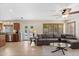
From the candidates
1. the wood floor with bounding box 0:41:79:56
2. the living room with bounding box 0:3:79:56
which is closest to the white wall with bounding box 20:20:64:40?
the living room with bounding box 0:3:79:56

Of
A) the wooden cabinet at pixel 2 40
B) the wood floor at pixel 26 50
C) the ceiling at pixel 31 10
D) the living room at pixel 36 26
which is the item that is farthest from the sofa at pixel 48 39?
the wooden cabinet at pixel 2 40

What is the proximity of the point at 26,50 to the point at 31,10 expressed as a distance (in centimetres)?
92

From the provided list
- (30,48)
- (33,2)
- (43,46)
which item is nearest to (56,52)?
(43,46)

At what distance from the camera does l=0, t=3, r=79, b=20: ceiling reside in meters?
3.47

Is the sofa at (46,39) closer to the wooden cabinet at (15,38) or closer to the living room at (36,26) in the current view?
the living room at (36,26)

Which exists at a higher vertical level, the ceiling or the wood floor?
the ceiling

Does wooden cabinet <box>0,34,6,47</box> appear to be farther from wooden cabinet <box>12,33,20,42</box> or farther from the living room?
wooden cabinet <box>12,33,20,42</box>

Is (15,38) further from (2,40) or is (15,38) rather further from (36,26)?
(36,26)

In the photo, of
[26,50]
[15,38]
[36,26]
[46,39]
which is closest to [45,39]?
[46,39]

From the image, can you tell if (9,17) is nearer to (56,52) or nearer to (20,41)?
(20,41)

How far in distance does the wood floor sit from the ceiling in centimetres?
62

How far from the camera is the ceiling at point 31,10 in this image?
11.4 feet

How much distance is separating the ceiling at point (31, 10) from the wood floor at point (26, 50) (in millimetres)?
616

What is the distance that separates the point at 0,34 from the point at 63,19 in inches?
57.9
